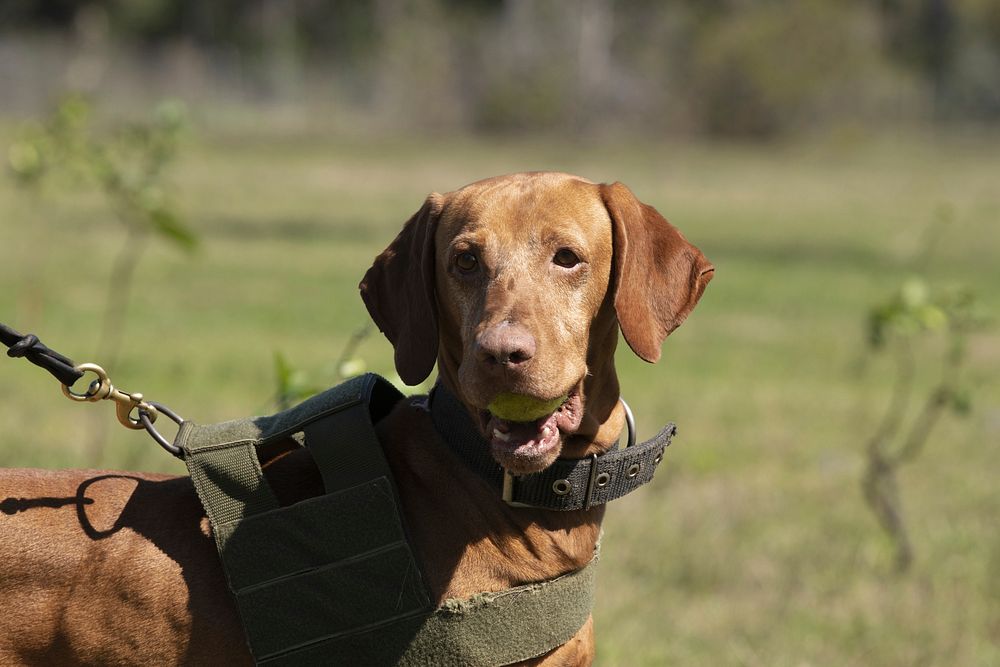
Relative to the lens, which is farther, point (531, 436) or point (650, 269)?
point (650, 269)

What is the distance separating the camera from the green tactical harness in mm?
2861

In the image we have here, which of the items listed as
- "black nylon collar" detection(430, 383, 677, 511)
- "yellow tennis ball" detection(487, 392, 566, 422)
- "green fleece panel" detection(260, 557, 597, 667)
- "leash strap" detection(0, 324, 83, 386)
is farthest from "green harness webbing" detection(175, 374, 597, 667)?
"leash strap" detection(0, 324, 83, 386)

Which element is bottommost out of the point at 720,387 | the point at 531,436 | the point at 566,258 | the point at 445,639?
the point at 720,387

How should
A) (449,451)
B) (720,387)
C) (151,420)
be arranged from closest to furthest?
(449,451)
(151,420)
(720,387)

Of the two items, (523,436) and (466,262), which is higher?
(466,262)

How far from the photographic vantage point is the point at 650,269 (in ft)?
10.3

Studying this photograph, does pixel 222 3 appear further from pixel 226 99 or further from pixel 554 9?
pixel 554 9

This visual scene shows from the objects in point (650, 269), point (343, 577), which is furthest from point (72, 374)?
point (650, 269)

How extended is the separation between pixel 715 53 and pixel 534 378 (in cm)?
4363

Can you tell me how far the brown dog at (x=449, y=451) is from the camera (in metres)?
2.86

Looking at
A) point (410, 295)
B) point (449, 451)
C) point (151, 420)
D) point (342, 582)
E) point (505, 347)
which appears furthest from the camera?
point (151, 420)

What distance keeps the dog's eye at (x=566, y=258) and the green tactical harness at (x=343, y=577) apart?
1.58 feet

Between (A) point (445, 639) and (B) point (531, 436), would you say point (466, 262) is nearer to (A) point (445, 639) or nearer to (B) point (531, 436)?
(B) point (531, 436)

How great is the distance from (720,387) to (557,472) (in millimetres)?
6682
